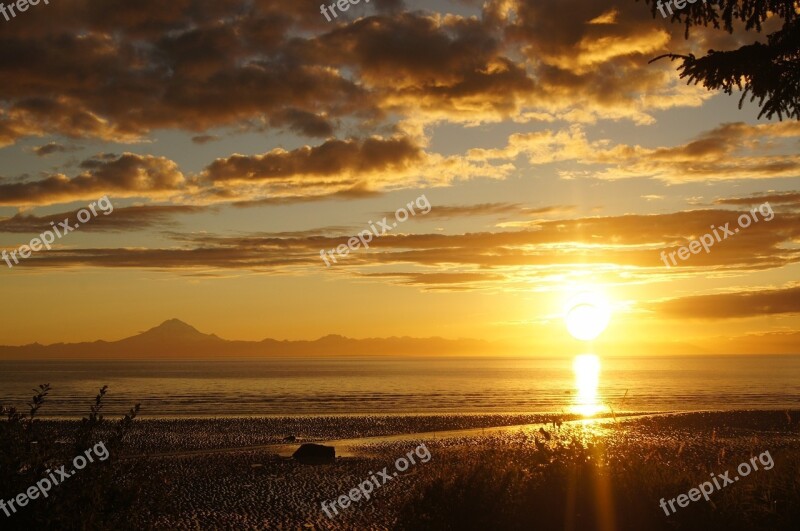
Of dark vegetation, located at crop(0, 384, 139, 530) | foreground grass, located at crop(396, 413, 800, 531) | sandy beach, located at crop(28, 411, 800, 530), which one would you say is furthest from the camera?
sandy beach, located at crop(28, 411, 800, 530)

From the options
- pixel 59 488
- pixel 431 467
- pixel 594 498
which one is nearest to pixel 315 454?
pixel 431 467

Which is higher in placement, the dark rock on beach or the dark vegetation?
the dark rock on beach

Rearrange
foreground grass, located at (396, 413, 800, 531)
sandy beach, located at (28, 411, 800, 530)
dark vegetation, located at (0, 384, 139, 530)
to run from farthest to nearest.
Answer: sandy beach, located at (28, 411, 800, 530), foreground grass, located at (396, 413, 800, 531), dark vegetation, located at (0, 384, 139, 530)

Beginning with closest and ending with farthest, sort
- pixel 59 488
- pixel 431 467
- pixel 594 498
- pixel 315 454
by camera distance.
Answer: pixel 59 488 → pixel 594 498 → pixel 431 467 → pixel 315 454

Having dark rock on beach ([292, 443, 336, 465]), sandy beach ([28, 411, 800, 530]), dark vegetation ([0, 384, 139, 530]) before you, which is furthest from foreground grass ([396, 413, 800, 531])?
dark rock on beach ([292, 443, 336, 465])

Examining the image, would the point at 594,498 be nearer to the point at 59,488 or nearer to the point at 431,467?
the point at 59,488

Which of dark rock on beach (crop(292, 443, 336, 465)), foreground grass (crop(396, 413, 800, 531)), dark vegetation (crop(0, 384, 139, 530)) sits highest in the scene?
dark rock on beach (crop(292, 443, 336, 465))

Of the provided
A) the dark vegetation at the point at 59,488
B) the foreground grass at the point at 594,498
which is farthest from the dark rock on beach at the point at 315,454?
the dark vegetation at the point at 59,488

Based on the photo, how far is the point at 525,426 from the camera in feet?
151

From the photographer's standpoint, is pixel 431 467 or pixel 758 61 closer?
pixel 758 61

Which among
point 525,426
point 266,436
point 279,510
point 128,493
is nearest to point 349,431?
point 266,436

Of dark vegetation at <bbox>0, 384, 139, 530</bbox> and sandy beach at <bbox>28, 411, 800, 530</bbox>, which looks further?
sandy beach at <bbox>28, 411, 800, 530</bbox>

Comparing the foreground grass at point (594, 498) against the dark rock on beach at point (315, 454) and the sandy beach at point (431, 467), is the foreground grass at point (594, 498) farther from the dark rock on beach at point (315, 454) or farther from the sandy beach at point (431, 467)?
the dark rock on beach at point (315, 454)

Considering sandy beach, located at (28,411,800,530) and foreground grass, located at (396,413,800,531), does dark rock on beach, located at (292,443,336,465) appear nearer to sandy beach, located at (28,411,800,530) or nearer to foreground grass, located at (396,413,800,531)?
sandy beach, located at (28,411,800,530)
